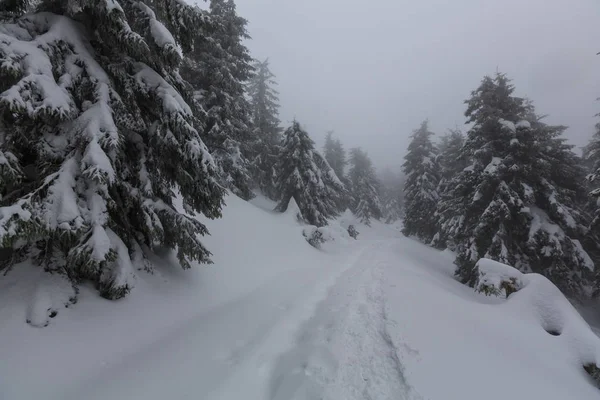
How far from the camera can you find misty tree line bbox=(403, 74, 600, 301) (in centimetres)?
1271

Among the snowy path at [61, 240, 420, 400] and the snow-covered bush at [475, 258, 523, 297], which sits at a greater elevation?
the snow-covered bush at [475, 258, 523, 297]

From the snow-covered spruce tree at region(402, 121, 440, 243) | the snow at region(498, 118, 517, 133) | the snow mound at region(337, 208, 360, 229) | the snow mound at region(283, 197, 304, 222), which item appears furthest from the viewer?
the snow mound at region(337, 208, 360, 229)

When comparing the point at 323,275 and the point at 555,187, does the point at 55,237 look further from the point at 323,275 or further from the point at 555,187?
the point at 555,187

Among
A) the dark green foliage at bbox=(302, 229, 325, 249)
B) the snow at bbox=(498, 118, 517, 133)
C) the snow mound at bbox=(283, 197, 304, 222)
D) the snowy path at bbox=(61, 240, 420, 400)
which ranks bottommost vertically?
the dark green foliage at bbox=(302, 229, 325, 249)

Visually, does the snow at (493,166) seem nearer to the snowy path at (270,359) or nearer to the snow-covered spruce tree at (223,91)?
the snowy path at (270,359)

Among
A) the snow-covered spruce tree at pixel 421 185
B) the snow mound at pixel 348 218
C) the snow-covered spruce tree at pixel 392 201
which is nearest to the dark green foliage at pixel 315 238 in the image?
the snow-covered spruce tree at pixel 421 185

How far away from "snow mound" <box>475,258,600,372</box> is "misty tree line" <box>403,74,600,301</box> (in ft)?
15.7

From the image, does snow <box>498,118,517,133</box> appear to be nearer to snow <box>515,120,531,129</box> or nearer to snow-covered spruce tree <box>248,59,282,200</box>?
snow <box>515,120,531,129</box>

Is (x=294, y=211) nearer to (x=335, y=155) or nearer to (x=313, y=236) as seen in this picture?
(x=313, y=236)

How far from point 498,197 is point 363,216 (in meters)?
25.7

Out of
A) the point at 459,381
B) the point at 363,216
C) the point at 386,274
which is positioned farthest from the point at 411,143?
the point at 459,381

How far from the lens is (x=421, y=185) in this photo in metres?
29.7

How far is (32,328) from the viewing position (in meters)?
3.78

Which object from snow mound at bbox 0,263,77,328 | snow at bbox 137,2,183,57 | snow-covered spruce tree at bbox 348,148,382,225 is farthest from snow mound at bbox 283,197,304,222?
snow-covered spruce tree at bbox 348,148,382,225
